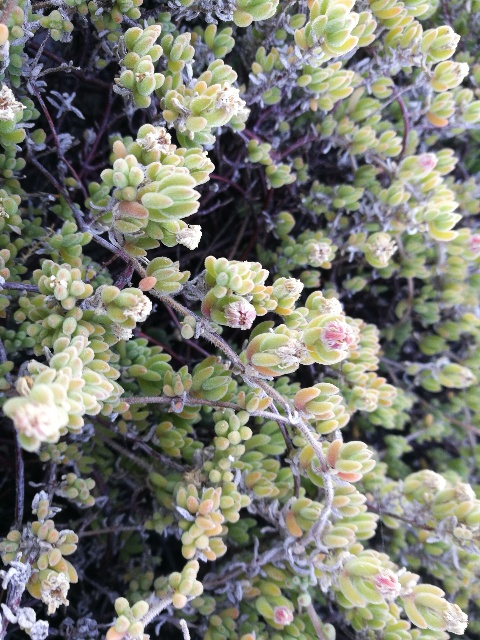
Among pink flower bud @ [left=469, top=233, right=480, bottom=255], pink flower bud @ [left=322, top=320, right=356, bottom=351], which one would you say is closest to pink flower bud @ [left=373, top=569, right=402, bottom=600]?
pink flower bud @ [left=322, top=320, right=356, bottom=351]

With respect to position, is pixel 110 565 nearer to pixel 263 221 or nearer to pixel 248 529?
pixel 248 529

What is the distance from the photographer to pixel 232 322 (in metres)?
0.97

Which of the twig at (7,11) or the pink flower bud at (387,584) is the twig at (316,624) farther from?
the twig at (7,11)

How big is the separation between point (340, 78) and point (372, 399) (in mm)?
738

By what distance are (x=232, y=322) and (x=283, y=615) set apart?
0.63 m

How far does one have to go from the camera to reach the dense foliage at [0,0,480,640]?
3.28 feet

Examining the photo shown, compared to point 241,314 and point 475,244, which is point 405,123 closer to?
point 475,244

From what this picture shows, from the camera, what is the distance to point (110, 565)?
1418 mm

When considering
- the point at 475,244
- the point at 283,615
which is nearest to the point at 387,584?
the point at 283,615

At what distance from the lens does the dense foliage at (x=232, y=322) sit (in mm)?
1000

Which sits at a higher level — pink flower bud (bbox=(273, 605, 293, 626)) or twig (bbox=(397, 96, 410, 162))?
twig (bbox=(397, 96, 410, 162))

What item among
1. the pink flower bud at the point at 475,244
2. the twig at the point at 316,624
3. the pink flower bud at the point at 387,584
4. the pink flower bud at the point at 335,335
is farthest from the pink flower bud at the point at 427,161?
the twig at the point at 316,624

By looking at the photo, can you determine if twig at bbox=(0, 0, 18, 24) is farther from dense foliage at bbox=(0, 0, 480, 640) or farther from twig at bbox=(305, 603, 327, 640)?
twig at bbox=(305, 603, 327, 640)

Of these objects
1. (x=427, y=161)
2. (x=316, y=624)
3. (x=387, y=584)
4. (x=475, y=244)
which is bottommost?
(x=316, y=624)
